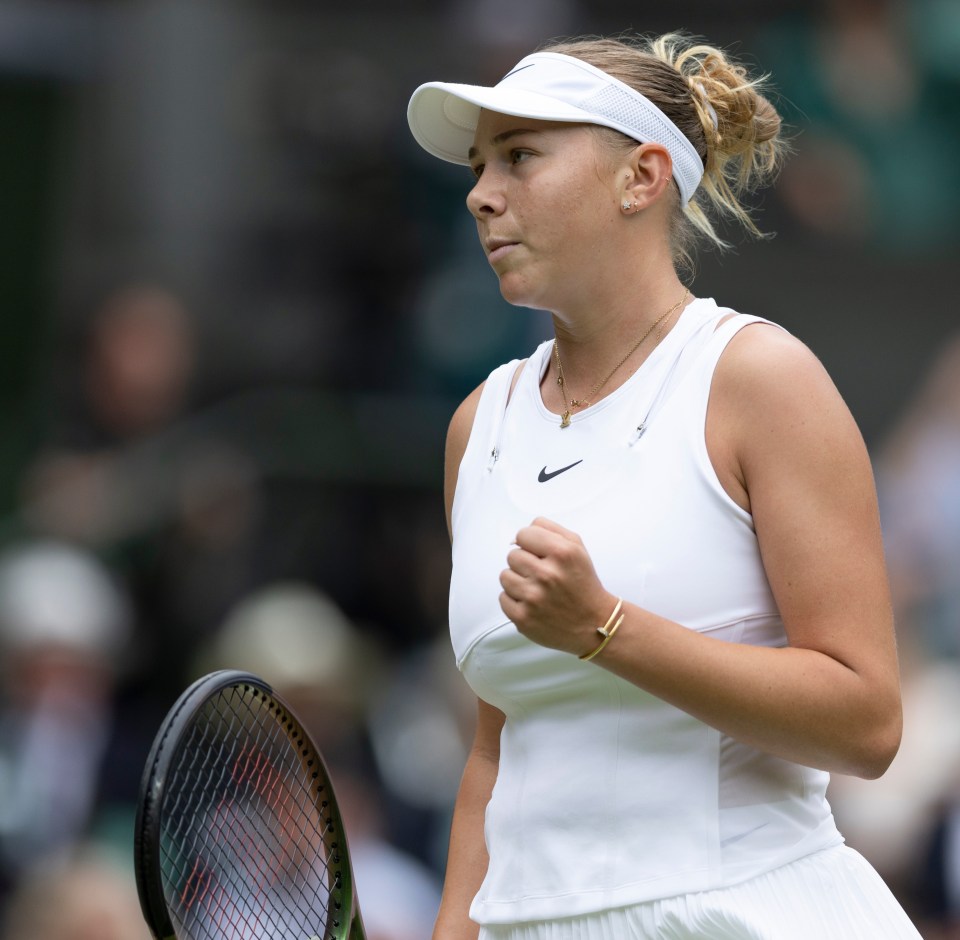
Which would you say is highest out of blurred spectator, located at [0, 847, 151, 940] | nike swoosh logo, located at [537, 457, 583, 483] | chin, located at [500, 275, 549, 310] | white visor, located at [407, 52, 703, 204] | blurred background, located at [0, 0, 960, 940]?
white visor, located at [407, 52, 703, 204]

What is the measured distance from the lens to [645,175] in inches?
88.7

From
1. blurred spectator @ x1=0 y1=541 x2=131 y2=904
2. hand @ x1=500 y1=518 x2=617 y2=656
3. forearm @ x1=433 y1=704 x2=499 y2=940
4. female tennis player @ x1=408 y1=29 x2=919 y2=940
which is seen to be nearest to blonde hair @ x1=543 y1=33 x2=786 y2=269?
female tennis player @ x1=408 y1=29 x2=919 y2=940

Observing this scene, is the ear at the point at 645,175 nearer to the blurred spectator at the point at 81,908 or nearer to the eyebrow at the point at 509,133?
the eyebrow at the point at 509,133

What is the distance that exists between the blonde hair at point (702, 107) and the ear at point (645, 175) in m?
0.02

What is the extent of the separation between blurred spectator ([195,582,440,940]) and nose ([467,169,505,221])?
8.77 ft

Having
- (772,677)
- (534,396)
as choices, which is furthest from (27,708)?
(772,677)

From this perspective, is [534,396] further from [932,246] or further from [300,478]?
[932,246]

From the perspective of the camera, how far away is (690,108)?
2.32 meters

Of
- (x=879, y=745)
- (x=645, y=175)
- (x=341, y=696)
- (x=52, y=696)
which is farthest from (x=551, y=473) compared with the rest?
(x=52, y=696)

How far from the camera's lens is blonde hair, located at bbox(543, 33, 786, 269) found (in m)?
2.29

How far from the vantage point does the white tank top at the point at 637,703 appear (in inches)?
79.4

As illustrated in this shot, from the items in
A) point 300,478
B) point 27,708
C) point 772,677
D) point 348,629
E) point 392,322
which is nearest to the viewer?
point 772,677

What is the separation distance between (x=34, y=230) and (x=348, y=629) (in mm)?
2470

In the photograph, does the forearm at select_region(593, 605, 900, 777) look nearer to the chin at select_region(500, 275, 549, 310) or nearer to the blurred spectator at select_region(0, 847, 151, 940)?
the chin at select_region(500, 275, 549, 310)
